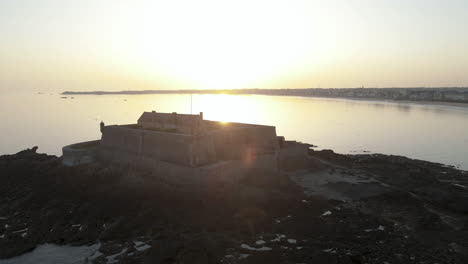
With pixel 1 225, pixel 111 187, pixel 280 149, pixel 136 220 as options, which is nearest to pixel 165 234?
pixel 136 220

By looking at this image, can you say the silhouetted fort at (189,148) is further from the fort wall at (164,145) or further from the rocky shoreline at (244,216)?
the rocky shoreline at (244,216)

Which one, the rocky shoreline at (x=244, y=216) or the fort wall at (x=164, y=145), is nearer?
the rocky shoreline at (x=244, y=216)

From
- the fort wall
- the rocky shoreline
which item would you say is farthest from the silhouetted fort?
the rocky shoreline

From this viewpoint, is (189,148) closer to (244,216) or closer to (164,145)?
(164,145)

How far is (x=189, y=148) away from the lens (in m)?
18.0

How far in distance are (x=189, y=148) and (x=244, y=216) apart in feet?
16.0

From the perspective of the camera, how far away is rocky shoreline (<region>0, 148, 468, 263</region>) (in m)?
12.2

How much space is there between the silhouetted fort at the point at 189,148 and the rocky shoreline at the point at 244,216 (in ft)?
3.02

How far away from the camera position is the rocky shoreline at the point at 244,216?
1222 cm

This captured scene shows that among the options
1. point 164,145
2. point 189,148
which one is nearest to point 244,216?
point 189,148

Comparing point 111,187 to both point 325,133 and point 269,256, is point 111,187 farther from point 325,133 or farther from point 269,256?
point 325,133

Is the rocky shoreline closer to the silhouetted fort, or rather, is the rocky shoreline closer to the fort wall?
the silhouetted fort

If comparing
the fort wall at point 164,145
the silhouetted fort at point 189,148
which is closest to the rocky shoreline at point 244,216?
the silhouetted fort at point 189,148

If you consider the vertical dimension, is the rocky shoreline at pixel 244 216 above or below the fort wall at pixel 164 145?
→ below
